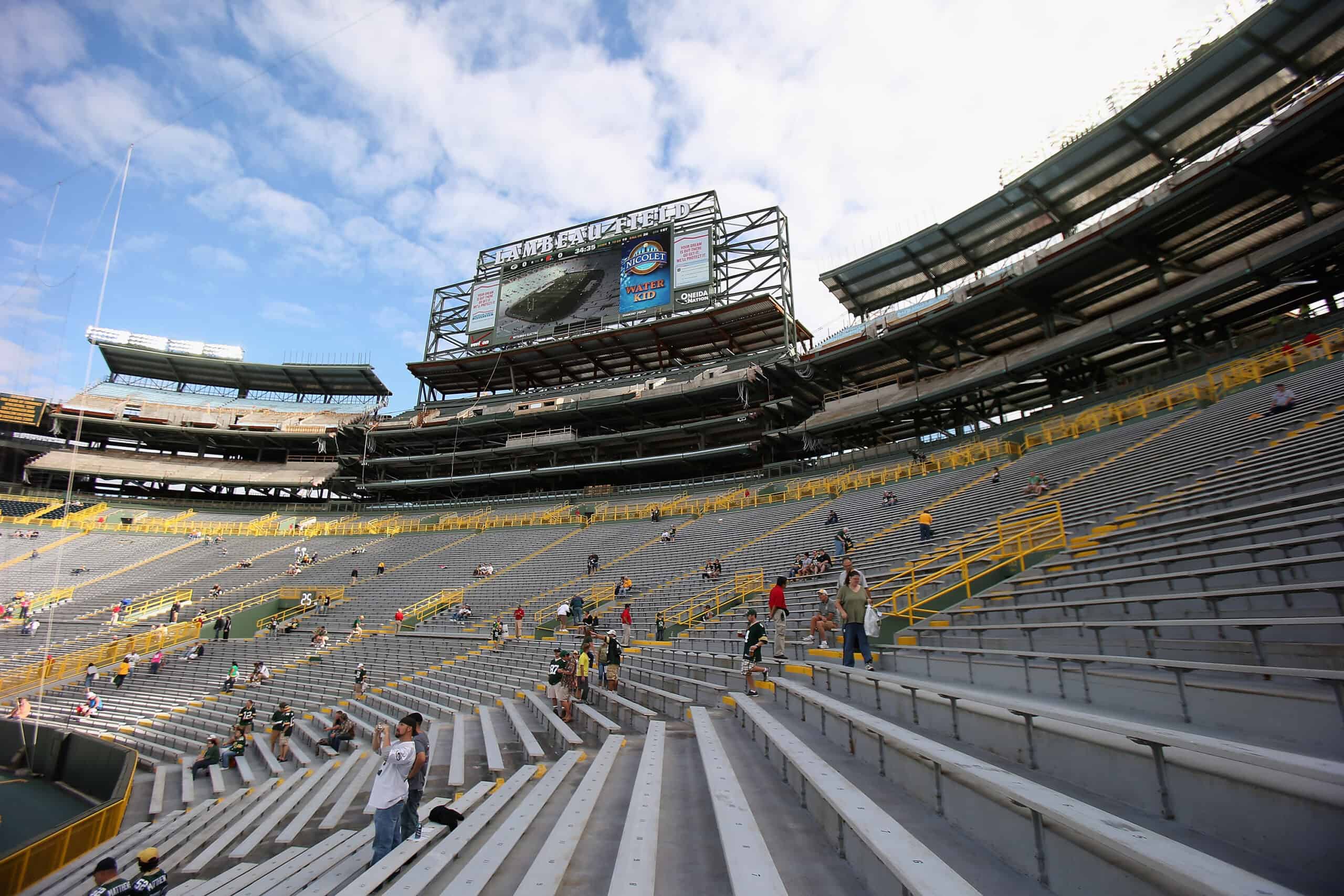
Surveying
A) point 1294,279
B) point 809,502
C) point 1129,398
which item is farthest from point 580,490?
point 1294,279

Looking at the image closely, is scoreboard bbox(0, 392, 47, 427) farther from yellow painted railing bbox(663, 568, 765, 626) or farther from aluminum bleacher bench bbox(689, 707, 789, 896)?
aluminum bleacher bench bbox(689, 707, 789, 896)

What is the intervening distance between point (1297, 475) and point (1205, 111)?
24.6 metres

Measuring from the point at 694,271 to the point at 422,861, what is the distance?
39.9 meters

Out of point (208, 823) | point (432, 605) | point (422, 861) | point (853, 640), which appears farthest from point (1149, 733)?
point (432, 605)

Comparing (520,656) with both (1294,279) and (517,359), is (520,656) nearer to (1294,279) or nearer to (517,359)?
(1294,279)

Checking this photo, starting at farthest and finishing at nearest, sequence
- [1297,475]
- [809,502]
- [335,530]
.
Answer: [335,530]
[809,502]
[1297,475]

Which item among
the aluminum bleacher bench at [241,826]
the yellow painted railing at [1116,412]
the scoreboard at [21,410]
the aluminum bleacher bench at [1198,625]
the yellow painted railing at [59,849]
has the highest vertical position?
the scoreboard at [21,410]

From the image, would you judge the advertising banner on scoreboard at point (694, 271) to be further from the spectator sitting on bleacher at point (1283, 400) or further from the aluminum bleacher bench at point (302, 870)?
the aluminum bleacher bench at point (302, 870)

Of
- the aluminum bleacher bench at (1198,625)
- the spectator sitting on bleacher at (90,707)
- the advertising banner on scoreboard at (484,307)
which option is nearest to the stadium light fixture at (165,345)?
the advertising banner on scoreboard at (484,307)

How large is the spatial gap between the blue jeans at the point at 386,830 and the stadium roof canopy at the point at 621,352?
117 feet

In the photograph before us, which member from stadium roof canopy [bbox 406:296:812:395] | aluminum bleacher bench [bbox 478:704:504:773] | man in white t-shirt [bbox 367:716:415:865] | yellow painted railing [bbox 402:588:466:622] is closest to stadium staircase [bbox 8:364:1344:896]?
aluminum bleacher bench [bbox 478:704:504:773]

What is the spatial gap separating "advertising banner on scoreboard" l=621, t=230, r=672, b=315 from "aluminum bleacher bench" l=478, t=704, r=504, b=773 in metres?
34.1

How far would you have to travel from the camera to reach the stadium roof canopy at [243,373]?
170 ft

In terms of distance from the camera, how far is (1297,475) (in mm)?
7590
